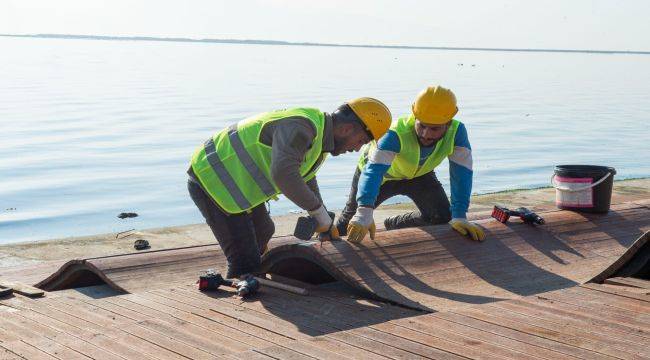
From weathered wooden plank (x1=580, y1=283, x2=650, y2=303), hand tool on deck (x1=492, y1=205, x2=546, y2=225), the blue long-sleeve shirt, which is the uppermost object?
the blue long-sleeve shirt

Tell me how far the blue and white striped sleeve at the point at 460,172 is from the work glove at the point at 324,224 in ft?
4.34

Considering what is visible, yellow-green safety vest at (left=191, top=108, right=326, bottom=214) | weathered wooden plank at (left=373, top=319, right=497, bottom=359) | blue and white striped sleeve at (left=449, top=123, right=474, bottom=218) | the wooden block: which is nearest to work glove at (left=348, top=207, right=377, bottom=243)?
yellow-green safety vest at (left=191, top=108, right=326, bottom=214)

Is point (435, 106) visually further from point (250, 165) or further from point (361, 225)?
point (250, 165)

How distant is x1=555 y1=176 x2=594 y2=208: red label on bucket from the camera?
9.14 metres

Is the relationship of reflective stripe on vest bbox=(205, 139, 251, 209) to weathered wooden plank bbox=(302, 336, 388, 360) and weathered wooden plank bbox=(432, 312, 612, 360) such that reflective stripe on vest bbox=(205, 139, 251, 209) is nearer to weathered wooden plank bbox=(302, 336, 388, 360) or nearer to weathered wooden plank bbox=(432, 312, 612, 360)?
weathered wooden plank bbox=(432, 312, 612, 360)

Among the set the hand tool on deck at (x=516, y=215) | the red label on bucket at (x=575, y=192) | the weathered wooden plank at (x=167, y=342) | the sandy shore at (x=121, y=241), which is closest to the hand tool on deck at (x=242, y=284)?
the weathered wooden plank at (x=167, y=342)

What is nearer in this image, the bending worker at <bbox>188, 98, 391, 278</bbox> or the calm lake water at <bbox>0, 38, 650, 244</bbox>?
the bending worker at <bbox>188, 98, 391, 278</bbox>

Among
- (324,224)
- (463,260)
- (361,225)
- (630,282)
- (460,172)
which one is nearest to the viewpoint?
(630,282)

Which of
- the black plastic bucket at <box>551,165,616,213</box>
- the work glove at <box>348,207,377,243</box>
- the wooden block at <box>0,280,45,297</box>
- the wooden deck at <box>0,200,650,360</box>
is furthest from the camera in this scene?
the black plastic bucket at <box>551,165,616,213</box>

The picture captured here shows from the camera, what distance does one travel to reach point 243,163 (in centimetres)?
663

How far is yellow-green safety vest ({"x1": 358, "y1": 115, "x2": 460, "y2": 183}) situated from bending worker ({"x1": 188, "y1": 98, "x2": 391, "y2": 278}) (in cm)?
117

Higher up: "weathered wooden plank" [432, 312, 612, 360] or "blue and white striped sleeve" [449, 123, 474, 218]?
"blue and white striped sleeve" [449, 123, 474, 218]

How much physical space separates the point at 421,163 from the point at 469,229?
71 centimetres

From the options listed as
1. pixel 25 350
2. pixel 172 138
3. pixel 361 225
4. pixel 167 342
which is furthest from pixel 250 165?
pixel 172 138
